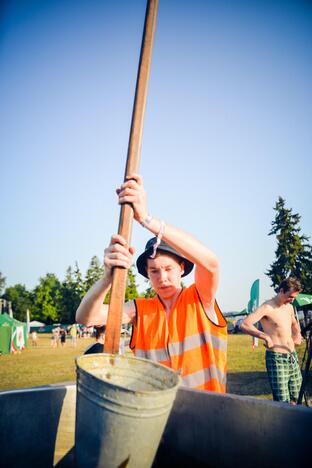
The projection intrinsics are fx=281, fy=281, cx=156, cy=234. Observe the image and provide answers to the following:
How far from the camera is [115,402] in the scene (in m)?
0.91

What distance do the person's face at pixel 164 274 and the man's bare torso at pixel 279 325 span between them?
344 cm

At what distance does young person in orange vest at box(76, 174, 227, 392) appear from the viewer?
148cm

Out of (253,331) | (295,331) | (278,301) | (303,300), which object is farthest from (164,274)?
(303,300)

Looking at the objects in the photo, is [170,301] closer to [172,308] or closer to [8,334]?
[172,308]

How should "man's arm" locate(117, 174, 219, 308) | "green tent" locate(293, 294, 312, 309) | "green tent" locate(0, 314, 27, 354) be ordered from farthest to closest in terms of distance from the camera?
"green tent" locate(0, 314, 27, 354)
"green tent" locate(293, 294, 312, 309)
"man's arm" locate(117, 174, 219, 308)

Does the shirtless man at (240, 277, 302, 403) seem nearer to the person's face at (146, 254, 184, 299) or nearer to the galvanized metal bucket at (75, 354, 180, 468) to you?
the person's face at (146, 254, 184, 299)

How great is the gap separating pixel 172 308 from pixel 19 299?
84.8 m

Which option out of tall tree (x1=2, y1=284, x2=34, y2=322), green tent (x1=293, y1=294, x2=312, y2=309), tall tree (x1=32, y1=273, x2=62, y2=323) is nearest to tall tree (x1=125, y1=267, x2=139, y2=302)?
tall tree (x1=32, y1=273, x2=62, y2=323)

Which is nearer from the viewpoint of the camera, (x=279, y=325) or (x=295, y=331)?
(x=279, y=325)

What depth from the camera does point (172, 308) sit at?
2.29m

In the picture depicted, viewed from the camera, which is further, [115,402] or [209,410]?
[209,410]

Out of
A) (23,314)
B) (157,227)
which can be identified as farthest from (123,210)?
(23,314)

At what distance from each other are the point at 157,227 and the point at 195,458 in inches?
42.5

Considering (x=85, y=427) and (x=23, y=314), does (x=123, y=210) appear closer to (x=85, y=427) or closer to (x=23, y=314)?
(x=85, y=427)
